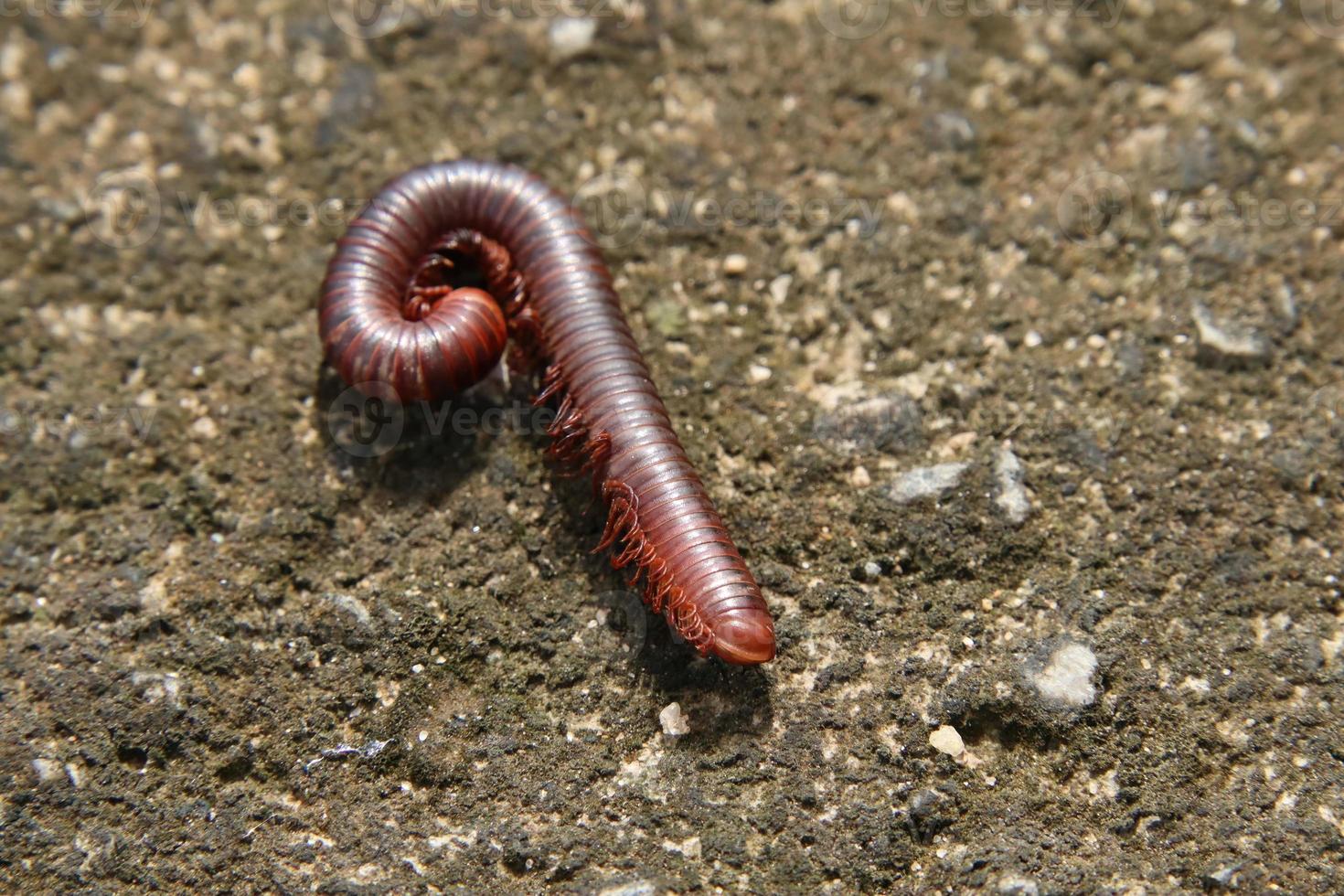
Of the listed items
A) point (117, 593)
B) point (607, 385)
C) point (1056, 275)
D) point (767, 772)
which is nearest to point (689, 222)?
point (607, 385)

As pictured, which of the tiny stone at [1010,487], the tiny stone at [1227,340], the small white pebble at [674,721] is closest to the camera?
the small white pebble at [674,721]

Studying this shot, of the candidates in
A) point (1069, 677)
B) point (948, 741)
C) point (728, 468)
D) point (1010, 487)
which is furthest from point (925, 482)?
point (948, 741)

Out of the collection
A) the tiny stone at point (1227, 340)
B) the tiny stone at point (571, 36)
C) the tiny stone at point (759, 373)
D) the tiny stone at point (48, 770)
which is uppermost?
the tiny stone at point (571, 36)

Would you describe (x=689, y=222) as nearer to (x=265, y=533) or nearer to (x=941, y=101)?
(x=941, y=101)

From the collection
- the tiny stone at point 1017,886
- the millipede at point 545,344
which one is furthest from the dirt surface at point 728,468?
the millipede at point 545,344

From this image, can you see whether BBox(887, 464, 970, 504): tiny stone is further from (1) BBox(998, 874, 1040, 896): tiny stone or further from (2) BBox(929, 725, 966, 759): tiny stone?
(1) BBox(998, 874, 1040, 896): tiny stone

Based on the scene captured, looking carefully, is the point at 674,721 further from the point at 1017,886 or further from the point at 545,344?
the point at 545,344

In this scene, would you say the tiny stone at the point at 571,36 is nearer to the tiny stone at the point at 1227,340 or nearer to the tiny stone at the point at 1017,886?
the tiny stone at the point at 1227,340
